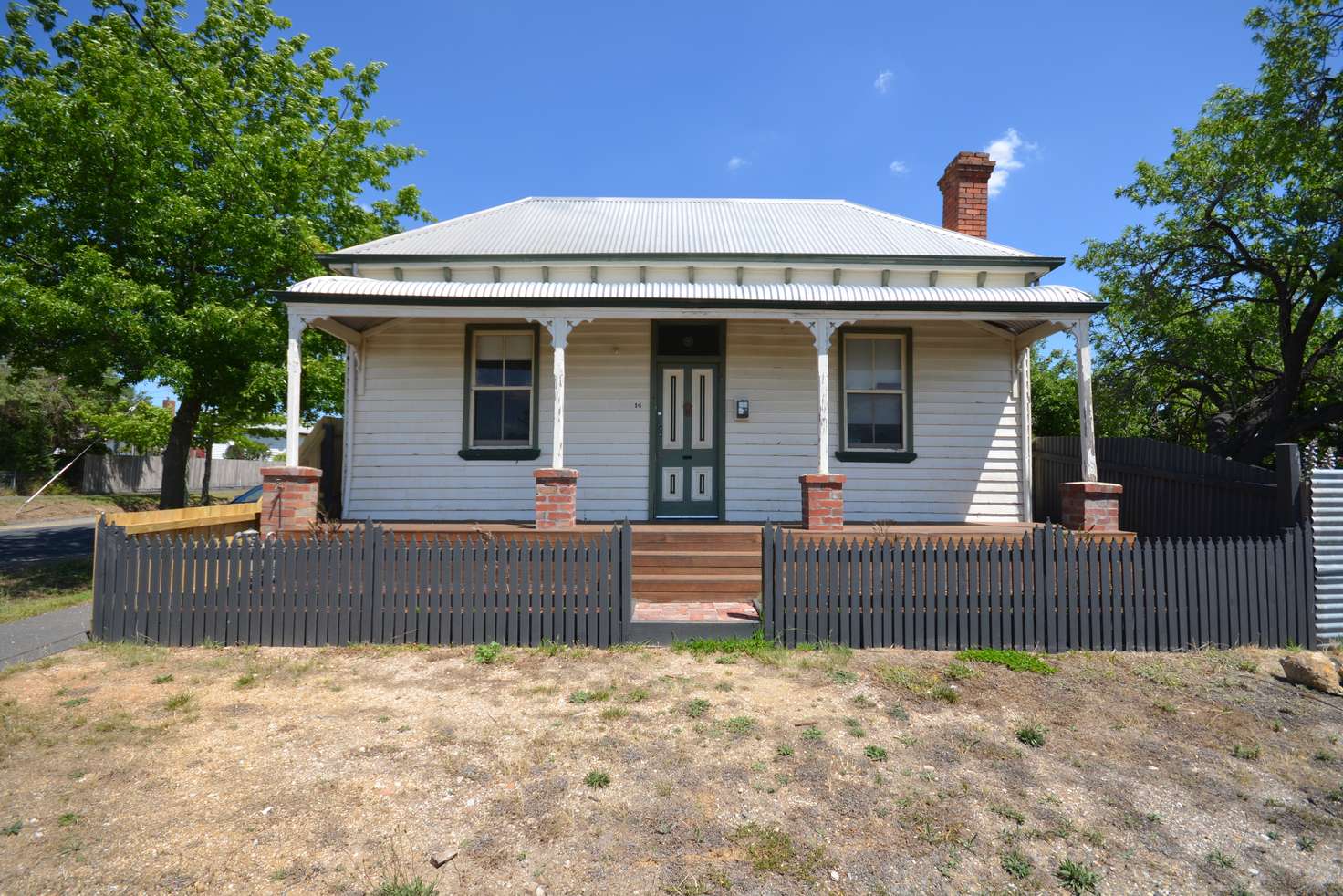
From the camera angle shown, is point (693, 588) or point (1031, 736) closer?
point (1031, 736)

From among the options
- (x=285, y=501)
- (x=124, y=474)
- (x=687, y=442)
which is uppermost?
(x=687, y=442)

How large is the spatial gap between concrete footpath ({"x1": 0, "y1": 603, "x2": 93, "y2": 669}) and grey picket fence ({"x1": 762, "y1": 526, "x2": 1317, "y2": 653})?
269 inches

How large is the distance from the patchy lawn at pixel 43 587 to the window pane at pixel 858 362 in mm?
10883

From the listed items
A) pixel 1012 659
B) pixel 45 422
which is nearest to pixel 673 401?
pixel 1012 659

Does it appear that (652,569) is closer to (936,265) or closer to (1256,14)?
(936,265)

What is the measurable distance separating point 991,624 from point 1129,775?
2.20 metres

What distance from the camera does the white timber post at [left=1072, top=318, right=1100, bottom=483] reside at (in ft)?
27.1

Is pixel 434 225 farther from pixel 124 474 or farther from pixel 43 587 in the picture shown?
pixel 124 474

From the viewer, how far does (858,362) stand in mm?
10055

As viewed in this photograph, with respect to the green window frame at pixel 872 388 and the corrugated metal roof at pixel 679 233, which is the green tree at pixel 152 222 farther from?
the green window frame at pixel 872 388

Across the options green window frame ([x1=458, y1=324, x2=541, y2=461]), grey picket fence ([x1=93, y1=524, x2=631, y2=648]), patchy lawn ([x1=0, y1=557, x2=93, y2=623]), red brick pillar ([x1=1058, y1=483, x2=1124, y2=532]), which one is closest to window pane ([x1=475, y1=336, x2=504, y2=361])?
green window frame ([x1=458, y1=324, x2=541, y2=461])

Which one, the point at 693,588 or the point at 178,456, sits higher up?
the point at 178,456

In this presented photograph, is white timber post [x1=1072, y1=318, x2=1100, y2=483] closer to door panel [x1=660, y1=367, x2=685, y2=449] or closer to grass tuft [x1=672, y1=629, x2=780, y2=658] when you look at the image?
grass tuft [x1=672, y1=629, x2=780, y2=658]

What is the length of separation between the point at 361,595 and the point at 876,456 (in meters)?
7.02
